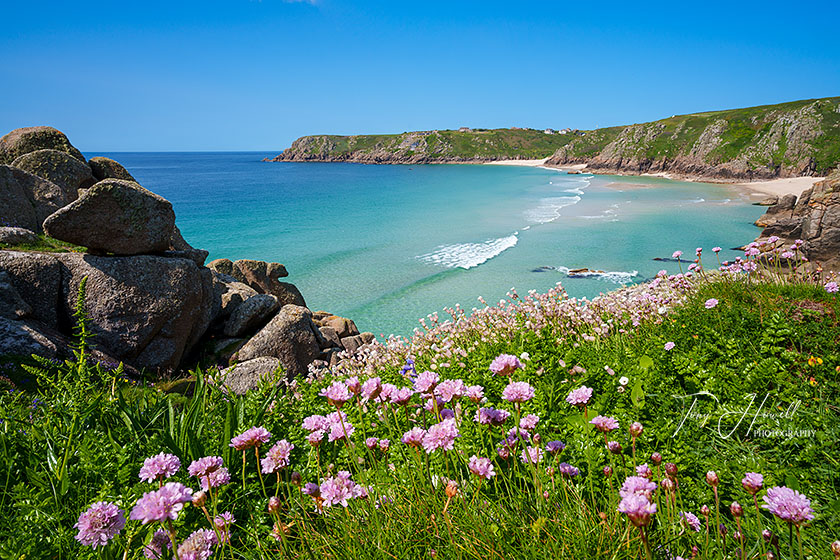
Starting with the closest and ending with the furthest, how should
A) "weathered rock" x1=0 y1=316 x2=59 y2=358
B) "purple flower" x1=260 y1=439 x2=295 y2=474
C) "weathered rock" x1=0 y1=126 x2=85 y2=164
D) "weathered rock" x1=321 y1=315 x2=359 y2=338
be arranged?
1. "purple flower" x1=260 y1=439 x2=295 y2=474
2. "weathered rock" x1=0 y1=316 x2=59 y2=358
3. "weathered rock" x1=0 y1=126 x2=85 y2=164
4. "weathered rock" x1=321 y1=315 x2=359 y2=338

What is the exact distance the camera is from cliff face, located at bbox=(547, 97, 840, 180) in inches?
2884

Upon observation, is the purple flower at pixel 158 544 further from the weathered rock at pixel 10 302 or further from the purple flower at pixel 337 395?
the weathered rock at pixel 10 302

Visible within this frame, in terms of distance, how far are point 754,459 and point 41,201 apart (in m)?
15.2

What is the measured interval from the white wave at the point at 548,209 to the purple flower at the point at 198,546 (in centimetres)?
3906

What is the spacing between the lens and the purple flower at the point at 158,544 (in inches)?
78.3

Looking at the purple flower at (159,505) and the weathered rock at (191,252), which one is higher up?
the purple flower at (159,505)

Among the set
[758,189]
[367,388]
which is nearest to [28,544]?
[367,388]

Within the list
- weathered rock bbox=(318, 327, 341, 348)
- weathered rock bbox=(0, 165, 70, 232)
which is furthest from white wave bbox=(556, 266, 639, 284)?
weathered rock bbox=(0, 165, 70, 232)

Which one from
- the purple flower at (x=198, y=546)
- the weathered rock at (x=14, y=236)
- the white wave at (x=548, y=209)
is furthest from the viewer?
the white wave at (x=548, y=209)

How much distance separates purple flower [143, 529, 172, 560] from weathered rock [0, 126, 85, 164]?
15.5m

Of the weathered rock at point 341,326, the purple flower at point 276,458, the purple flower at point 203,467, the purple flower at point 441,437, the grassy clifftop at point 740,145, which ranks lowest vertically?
the weathered rock at point 341,326

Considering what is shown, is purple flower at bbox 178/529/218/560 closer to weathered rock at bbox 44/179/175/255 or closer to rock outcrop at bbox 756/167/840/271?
weathered rock at bbox 44/179/175/255

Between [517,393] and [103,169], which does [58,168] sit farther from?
[517,393]

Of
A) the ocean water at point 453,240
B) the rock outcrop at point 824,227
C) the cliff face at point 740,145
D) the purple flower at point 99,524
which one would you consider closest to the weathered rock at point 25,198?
the ocean water at point 453,240
